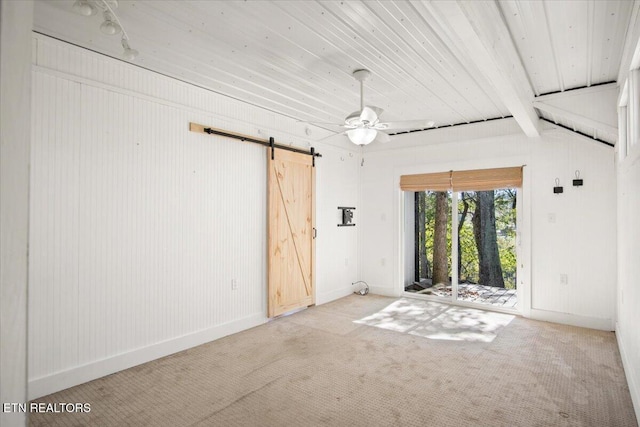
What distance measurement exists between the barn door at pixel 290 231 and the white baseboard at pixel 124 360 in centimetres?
72

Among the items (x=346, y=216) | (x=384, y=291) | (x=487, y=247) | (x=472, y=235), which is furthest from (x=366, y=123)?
(x=384, y=291)

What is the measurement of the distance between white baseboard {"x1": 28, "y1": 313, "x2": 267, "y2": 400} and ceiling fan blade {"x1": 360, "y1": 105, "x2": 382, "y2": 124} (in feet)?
9.29

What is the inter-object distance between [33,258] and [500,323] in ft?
16.8

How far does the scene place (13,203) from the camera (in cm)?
111

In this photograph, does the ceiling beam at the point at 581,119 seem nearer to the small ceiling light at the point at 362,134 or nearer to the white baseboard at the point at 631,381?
the small ceiling light at the point at 362,134

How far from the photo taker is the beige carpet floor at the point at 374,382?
2424mm

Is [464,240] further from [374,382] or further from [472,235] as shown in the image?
[374,382]

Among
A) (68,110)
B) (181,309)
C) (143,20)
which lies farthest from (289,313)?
(143,20)

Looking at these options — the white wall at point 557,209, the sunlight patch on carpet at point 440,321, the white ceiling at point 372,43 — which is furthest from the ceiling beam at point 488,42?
the sunlight patch on carpet at point 440,321

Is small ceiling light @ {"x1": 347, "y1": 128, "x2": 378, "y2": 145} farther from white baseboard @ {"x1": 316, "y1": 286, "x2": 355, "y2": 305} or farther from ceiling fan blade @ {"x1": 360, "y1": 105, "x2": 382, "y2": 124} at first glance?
A: white baseboard @ {"x1": 316, "y1": 286, "x2": 355, "y2": 305}

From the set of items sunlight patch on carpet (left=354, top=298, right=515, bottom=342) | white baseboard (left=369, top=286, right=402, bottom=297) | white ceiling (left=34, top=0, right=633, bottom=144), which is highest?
white ceiling (left=34, top=0, right=633, bottom=144)

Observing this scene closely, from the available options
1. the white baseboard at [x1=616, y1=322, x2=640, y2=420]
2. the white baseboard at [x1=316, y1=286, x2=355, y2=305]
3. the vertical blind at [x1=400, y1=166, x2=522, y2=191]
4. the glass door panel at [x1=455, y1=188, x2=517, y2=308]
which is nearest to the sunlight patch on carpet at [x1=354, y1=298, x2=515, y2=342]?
the glass door panel at [x1=455, y1=188, x2=517, y2=308]

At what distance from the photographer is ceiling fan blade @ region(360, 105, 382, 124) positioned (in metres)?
3.30

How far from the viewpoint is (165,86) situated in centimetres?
350
